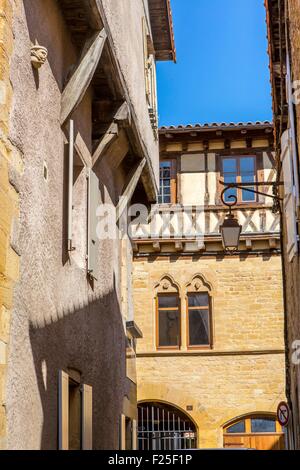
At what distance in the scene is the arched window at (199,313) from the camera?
73.3ft

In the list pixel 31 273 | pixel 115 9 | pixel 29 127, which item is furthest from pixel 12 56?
pixel 115 9

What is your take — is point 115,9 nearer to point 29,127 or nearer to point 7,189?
point 29,127

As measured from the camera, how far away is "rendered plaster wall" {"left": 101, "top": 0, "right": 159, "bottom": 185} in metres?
9.61

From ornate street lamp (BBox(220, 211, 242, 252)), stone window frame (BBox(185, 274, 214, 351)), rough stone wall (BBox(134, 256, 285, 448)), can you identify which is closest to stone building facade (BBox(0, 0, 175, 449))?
ornate street lamp (BBox(220, 211, 242, 252))

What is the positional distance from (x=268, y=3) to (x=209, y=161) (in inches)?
395

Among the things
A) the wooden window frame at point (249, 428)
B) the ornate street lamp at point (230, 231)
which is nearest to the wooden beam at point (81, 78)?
the ornate street lamp at point (230, 231)

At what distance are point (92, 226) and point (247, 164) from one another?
14.1m

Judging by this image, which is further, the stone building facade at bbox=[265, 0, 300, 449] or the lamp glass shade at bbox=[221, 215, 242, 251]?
the lamp glass shade at bbox=[221, 215, 242, 251]

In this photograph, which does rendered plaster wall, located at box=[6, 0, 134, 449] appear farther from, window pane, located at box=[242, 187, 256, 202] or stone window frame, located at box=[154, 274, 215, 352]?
window pane, located at box=[242, 187, 256, 202]

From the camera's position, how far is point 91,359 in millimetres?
9227

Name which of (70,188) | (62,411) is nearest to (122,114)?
(70,188)

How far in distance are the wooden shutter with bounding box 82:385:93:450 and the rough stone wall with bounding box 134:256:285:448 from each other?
13.1 metres

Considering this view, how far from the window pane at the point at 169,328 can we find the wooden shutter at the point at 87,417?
44.7ft

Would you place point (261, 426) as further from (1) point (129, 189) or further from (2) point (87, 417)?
(2) point (87, 417)
